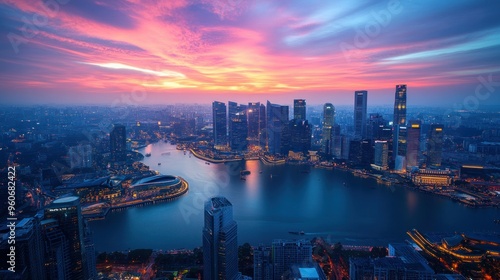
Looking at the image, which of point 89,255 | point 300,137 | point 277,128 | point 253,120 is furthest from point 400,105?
point 89,255

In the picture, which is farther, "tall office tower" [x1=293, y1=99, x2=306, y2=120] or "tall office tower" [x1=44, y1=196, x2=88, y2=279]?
"tall office tower" [x1=293, y1=99, x2=306, y2=120]

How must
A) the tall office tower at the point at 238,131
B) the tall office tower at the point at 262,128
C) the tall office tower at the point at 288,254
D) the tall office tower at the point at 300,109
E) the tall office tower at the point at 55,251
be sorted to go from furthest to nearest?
1. the tall office tower at the point at 300,109
2. the tall office tower at the point at 262,128
3. the tall office tower at the point at 238,131
4. the tall office tower at the point at 288,254
5. the tall office tower at the point at 55,251

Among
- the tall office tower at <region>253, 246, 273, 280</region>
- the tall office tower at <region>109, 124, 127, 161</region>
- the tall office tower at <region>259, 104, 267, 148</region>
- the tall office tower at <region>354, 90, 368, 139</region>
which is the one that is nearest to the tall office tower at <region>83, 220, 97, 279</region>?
the tall office tower at <region>253, 246, 273, 280</region>

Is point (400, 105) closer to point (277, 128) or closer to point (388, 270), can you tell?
point (277, 128)

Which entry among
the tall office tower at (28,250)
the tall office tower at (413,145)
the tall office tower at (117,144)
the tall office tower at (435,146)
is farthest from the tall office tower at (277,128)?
the tall office tower at (28,250)

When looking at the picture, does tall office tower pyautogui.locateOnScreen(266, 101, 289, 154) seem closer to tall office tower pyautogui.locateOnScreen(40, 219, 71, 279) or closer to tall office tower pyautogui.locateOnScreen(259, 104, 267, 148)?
tall office tower pyautogui.locateOnScreen(259, 104, 267, 148)

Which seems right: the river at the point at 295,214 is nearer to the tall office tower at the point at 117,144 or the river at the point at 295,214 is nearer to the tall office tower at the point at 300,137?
the tall office tower at the point at 117,144

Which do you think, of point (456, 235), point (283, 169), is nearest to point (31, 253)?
point (456, 235)
